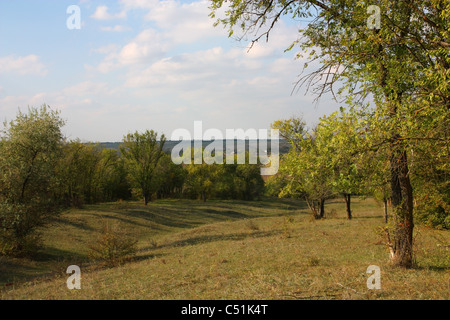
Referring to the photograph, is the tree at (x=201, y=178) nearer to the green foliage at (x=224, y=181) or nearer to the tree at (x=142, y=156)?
the green foliage at (x=224, y=181)

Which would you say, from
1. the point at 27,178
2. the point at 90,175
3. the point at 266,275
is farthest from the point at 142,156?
the point at 266,275

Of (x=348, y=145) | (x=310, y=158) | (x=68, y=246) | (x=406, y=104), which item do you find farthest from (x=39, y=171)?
(x=406, y=104)

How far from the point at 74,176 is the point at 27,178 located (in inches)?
962

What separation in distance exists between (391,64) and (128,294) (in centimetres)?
925

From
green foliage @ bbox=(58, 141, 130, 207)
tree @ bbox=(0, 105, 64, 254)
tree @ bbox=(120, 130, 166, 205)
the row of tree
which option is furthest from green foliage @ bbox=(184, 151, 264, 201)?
tree @ bbox=(0, 105, 64, 254)

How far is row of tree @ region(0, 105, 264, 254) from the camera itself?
19.4m

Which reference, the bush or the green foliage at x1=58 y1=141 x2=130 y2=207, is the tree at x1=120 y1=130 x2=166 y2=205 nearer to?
the green foliage at x1=58 y1=141 x2=130 y2=207

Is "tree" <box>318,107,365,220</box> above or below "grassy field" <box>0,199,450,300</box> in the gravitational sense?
above

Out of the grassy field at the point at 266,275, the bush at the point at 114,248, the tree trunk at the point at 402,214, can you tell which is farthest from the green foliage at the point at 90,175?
the tree trunk at the point at 402,214

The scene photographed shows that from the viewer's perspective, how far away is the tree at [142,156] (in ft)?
163

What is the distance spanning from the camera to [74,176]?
43188 mm

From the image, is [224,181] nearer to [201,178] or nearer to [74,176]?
[201,178]

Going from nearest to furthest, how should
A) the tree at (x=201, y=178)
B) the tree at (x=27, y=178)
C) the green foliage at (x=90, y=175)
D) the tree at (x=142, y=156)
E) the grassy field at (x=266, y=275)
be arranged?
the grassy field at (x=266, y=275)
the tree at (x=27, y=178)
the green foliage at (x=90, y=175)
the tree at (x=142, y=156)
the tree at (x=201, y=178)
